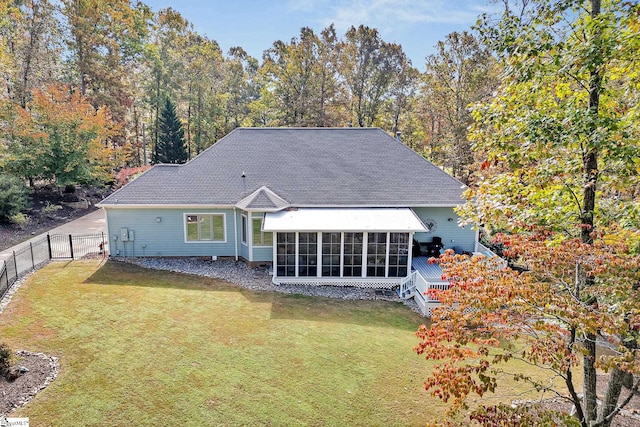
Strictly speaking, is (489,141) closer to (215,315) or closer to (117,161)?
(215,315)

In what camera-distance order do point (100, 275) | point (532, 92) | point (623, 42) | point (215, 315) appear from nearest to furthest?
point (623, 42)
point (532, 92)
point (215, 315)
point (100, 275)

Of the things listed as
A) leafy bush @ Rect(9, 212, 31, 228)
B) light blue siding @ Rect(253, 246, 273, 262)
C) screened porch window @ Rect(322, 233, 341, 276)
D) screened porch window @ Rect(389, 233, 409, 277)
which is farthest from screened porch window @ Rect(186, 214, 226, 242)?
leafy bush @ Rect(9, 212, 31, 228)

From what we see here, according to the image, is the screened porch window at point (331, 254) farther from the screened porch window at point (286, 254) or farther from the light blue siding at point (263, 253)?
the light blue siding at point (263, 253)

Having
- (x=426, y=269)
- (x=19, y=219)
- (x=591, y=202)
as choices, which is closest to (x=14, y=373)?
(x=591, y=202)

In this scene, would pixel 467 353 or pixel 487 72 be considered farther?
pixel 487 72

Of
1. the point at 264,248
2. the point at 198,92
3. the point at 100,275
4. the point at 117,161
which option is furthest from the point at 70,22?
the point at 264,248

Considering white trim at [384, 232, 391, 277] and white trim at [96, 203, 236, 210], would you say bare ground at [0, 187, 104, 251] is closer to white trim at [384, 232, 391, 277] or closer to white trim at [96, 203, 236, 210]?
white trim at [96, 203, 236, 210]

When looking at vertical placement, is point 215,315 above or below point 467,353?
below

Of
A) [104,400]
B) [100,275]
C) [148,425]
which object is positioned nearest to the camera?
[148,425]

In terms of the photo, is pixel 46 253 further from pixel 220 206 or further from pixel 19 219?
pixel 220 206
